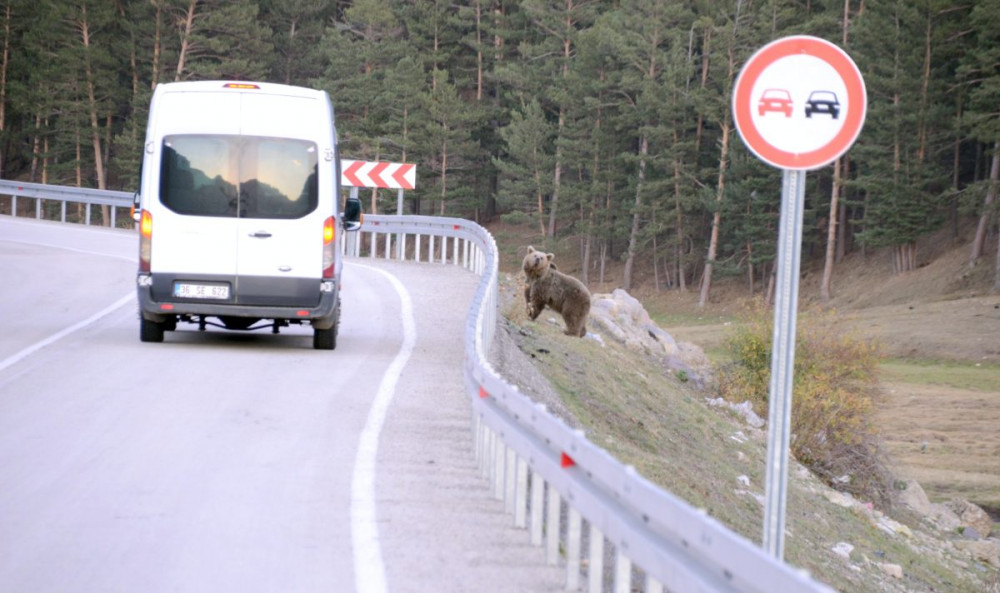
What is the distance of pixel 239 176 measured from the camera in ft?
46.8

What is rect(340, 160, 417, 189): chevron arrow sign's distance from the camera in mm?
32281

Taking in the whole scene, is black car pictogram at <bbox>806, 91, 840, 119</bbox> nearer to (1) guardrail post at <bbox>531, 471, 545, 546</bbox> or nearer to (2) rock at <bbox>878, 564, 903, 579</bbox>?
(1) guardrail post at <bbox>531, 471, 545, 546</bbox>

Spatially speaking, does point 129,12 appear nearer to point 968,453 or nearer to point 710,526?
point 968,453

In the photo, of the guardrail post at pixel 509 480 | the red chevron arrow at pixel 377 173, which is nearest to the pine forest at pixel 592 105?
the red chevron arrow at pixel 377 173

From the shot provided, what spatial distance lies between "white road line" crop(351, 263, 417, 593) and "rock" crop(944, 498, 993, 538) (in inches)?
618

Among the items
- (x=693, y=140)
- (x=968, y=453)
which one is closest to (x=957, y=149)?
(x=693, y=140)

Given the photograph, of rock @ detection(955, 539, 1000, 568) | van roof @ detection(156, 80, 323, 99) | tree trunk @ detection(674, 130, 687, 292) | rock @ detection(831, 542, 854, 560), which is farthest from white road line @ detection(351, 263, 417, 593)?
tree trunk @ detection(674, 130, 687, 292)

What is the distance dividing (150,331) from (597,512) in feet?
33.8

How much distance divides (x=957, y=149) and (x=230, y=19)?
1512 inches

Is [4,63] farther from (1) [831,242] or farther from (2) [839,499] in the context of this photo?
(2) [839,499]

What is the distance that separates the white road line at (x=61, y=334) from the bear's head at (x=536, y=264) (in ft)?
20.1

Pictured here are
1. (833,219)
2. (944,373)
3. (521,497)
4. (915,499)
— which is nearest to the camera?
(521,497)

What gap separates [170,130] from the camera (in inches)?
555

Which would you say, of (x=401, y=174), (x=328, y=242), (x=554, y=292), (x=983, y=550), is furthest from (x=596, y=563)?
(x=401, y=174)
